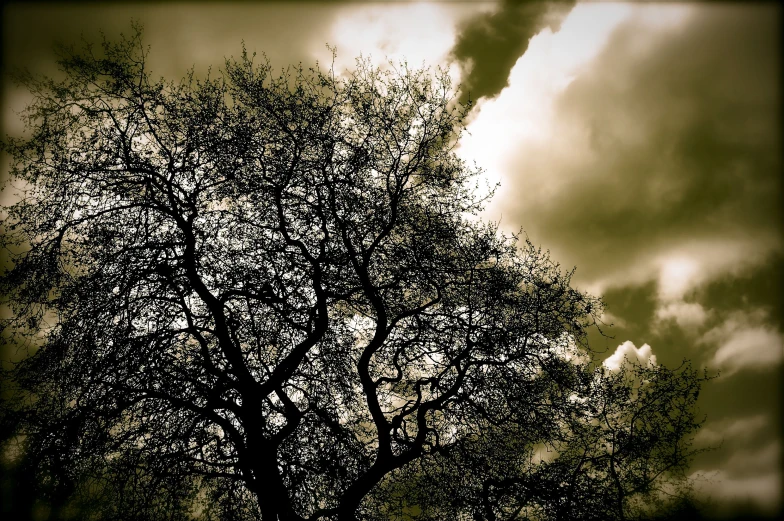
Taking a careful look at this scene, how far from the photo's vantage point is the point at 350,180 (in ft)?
36.5

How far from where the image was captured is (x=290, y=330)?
448 inches

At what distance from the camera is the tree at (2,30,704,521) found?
8820mm

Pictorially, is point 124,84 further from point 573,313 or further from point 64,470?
point 573,313

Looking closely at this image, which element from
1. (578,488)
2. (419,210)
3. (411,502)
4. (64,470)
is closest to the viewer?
(64,470)

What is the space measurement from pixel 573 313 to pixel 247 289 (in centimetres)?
904

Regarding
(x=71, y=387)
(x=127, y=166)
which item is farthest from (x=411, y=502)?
(x=127, y=166)

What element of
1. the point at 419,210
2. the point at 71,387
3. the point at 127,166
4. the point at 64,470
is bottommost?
the point at 64,470

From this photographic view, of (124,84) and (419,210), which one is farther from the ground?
(124,84)

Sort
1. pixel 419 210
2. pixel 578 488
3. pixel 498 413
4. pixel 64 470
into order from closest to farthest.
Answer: pixel 64 470 → pixel 578 488 → pixel 498 413 → pixel 419 210

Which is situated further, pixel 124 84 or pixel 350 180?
pixel 350 180

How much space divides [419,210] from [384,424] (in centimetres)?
609

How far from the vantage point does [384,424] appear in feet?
30.6

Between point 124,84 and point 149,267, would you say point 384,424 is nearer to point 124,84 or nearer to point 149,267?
point 149,267

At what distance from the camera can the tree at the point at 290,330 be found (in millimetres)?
8820
